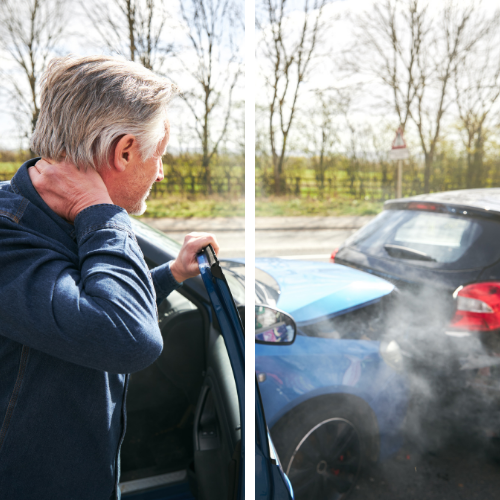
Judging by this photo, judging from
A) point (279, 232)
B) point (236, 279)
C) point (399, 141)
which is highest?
point (399, 141)

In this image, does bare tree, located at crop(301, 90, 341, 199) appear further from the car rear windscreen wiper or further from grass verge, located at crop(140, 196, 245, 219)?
the car rear windscreen wiper

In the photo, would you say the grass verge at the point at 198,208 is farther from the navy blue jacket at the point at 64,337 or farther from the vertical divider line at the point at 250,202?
the navy blue jacket at the point at 64,337

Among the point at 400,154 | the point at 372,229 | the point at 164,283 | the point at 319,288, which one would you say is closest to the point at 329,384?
the point at 319,288

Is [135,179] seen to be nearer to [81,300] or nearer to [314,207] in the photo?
[81,300]

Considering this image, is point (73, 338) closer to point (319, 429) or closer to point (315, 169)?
point (319, 429)

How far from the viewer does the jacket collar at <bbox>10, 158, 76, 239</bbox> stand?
759 millimetres

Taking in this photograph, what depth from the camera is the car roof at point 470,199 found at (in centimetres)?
244

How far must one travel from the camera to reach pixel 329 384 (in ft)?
5.46

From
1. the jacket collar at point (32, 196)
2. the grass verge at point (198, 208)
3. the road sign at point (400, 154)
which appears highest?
the road sign at point (400, 154)

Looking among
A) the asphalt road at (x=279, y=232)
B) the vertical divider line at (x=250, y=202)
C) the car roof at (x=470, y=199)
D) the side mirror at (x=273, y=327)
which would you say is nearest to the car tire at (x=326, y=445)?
the side mirror at (x=273, y=327)

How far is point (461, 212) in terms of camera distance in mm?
2490

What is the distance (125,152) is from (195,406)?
1.03 metres

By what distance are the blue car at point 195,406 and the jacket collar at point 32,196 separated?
33cm

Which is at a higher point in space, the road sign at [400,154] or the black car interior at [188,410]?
the road sign at [400,154]
